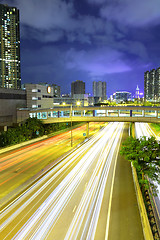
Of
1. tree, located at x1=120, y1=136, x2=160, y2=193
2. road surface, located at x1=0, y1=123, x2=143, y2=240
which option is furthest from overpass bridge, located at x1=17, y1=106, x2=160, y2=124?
tree, located at x1=120, y1=136, x2=160, y2=193

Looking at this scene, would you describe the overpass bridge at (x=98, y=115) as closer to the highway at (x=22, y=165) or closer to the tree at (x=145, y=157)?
the highway at (x=22, y=165)

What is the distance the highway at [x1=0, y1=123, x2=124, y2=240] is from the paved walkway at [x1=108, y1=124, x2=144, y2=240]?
0.52 metres

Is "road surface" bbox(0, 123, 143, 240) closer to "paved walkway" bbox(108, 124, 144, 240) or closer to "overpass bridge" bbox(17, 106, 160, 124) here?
"paved walkway" bbox(108, 124, 144, 240)

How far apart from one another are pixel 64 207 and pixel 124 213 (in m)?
5.11

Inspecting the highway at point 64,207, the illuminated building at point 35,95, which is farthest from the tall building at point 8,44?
the highway at point 64,207

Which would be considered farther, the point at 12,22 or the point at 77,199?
the point at 12,22

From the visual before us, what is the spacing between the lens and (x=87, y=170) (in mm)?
23328

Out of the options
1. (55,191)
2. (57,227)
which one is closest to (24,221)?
(57,227)

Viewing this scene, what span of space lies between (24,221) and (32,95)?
59.4 m

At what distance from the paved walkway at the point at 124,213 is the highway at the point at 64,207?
0.52m

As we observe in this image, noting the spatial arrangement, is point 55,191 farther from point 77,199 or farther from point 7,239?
point 7,239

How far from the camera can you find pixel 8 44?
194 meters

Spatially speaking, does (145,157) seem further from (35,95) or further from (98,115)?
(35,95)

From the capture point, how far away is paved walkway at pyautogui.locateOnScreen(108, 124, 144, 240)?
1172 cm
